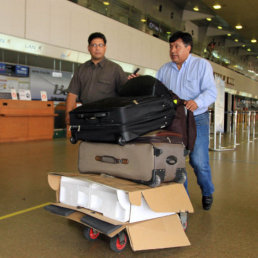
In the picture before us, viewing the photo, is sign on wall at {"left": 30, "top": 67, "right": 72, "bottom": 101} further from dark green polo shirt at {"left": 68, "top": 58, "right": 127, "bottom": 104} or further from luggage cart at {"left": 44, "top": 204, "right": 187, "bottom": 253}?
luggage cart at {"left": 44, "top": 204, "right": 187, "bottom": 253}

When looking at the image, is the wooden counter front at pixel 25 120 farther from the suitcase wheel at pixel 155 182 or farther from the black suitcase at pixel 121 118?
the suitcase wheel at pixel 155 182

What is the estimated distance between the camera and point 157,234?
170 cm

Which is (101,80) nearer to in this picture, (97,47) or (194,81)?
(97,47)

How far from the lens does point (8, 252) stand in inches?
66.5

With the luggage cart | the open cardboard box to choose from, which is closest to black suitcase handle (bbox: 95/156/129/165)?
the open cardboard box

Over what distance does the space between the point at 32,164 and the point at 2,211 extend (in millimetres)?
2022

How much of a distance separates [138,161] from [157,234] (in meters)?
0.42

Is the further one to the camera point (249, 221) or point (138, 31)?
point (138, 31)

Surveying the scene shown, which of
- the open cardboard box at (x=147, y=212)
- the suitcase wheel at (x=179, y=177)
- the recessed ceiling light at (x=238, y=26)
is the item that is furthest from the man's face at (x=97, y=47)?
the recessed ceiling light at (x=238, y=26)

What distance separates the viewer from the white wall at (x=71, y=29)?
23.0 feet

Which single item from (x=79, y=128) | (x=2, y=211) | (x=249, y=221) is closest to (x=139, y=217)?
(x=79, y=128)

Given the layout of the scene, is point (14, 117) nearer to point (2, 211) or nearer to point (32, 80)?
point (32, 80)

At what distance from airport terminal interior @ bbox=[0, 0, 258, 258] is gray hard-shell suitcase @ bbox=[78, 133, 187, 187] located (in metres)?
0.32

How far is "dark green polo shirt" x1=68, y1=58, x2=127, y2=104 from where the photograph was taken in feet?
7.85
